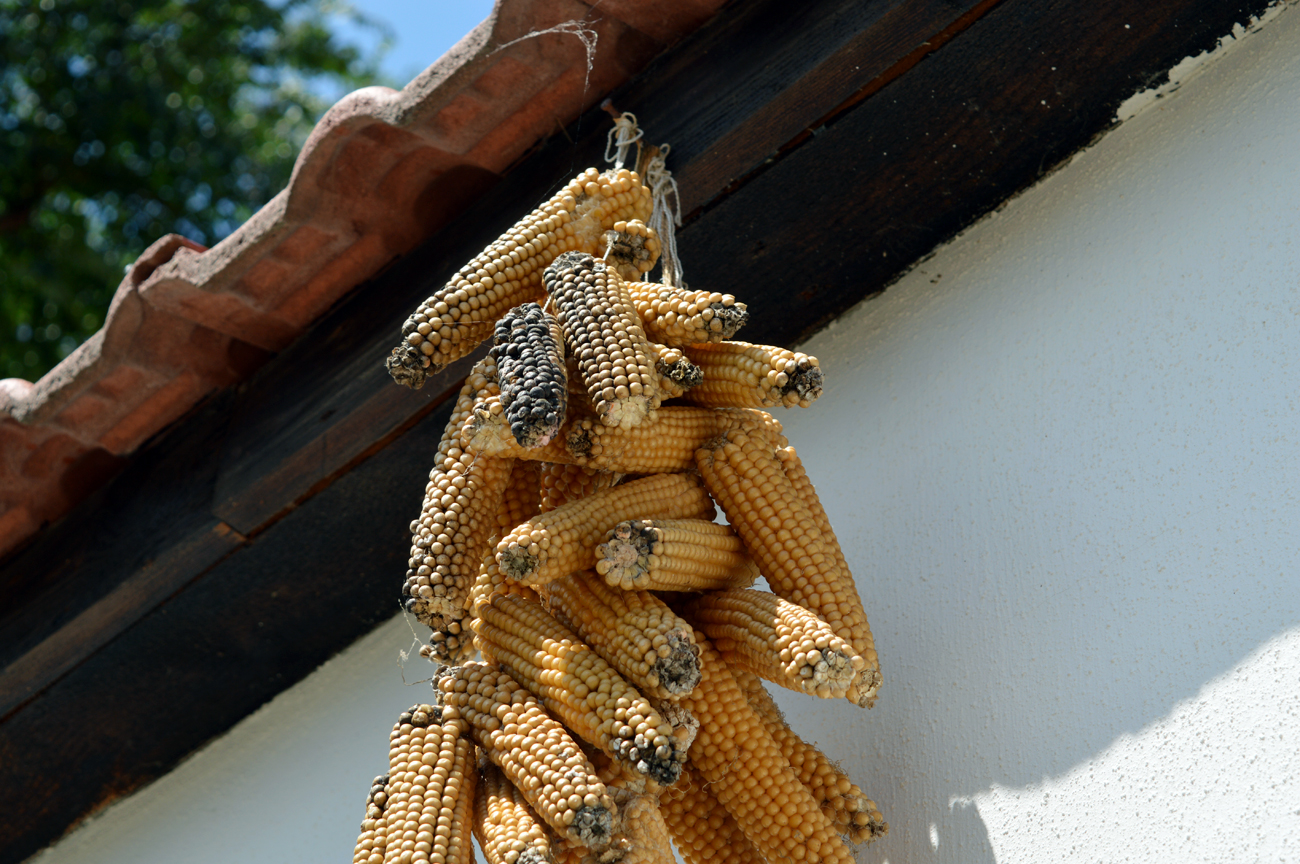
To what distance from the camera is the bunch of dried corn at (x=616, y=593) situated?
1.34 metres

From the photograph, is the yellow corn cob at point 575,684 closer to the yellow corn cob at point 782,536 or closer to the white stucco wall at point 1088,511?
the yellow corn cob at point 782,536

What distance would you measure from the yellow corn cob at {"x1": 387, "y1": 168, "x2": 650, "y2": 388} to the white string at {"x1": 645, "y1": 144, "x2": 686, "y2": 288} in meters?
0.10

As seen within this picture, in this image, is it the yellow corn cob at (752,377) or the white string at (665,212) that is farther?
the white string at (665,212)

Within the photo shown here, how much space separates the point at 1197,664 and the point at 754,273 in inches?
42.9

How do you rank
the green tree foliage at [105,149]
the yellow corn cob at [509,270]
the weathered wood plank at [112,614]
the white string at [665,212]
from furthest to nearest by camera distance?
the green tree foliage at [105,149], the weathered wood plank at [112,614], the white string at [665,212], the yellow corn cob at [509,270]

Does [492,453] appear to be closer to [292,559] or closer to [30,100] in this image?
[292,559]

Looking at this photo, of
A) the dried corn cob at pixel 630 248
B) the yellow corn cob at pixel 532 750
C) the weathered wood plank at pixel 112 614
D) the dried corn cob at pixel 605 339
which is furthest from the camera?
the weathered wood plank at pixel 112 614

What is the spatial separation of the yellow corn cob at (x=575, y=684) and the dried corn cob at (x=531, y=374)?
278 mm

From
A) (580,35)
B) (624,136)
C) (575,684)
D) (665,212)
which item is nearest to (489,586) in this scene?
(575,684)

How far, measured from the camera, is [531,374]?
53.5 inches

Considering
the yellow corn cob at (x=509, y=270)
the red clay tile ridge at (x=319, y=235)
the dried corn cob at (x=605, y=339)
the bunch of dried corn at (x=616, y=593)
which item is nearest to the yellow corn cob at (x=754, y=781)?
the bunch of dried corn at (x=616, y=593)

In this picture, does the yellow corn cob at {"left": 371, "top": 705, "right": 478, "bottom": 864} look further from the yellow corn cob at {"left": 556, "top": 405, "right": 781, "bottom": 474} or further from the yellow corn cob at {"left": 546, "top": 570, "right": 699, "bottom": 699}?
the yellow corn cob at {"left": 556, "top": 405, "right": 781, "bottom": 474}

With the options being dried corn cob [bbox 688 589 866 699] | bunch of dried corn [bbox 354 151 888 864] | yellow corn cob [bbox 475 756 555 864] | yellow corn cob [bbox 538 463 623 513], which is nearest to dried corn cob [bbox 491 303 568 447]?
bunch of dried corn [bbox 354 151 888 864]

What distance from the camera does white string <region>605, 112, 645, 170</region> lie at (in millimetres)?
1898
